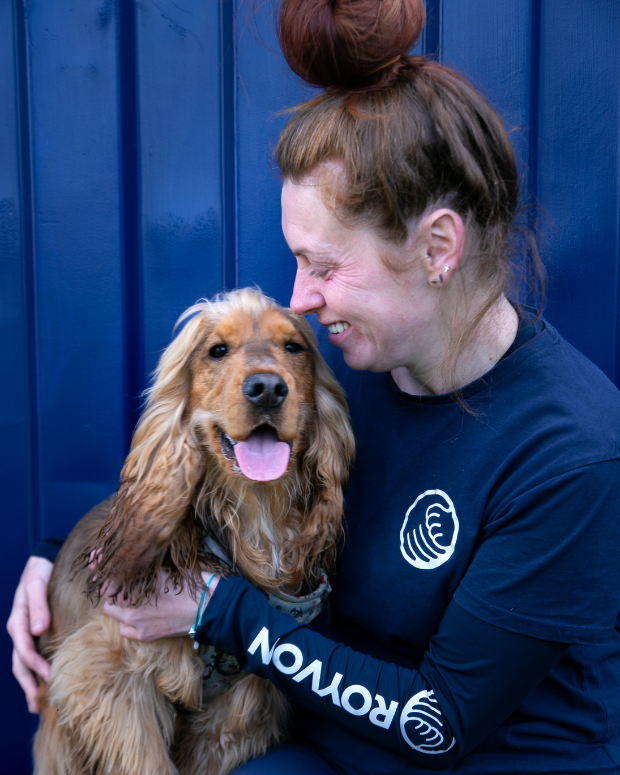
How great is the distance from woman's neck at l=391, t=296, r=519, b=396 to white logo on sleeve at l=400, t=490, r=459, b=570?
0.87 feet

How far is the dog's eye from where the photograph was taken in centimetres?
164

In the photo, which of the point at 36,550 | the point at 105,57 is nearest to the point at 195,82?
the point at 105,57

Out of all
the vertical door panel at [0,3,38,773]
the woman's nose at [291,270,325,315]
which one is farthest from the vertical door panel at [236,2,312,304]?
the vertical door panel at [0,3,38,773]

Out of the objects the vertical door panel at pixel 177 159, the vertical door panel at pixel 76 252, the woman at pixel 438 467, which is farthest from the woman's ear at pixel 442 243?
the vertical door panel at pixel 76 252

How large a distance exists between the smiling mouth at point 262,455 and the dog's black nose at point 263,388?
0.26 feet

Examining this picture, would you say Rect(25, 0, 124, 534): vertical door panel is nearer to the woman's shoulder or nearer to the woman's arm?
the woman's arm

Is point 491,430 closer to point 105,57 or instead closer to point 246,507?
point 246,507

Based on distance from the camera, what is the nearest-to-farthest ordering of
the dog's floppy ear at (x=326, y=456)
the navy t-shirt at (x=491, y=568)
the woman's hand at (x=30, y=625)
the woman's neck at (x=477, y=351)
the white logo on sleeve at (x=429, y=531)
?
the navy t-shirt at (x=491, y=568)
the white logo on sleeve at (x=429, y=531)
the woman's neck at (x=477, y=351)
the dog's floppy ear at (x=326, y=456)
the woman's hand at (x=30, y=625)

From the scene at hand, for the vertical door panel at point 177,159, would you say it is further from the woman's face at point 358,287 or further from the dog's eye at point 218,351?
the woman's face at point 358,287

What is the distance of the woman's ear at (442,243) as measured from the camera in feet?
4.43

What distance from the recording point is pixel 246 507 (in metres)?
1.73

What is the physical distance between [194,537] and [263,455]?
308mm

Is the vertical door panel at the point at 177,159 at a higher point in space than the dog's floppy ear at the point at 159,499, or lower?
higher

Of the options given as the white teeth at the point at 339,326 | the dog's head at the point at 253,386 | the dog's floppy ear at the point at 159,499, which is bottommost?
the dog's floppy ear at the point at 159,499
